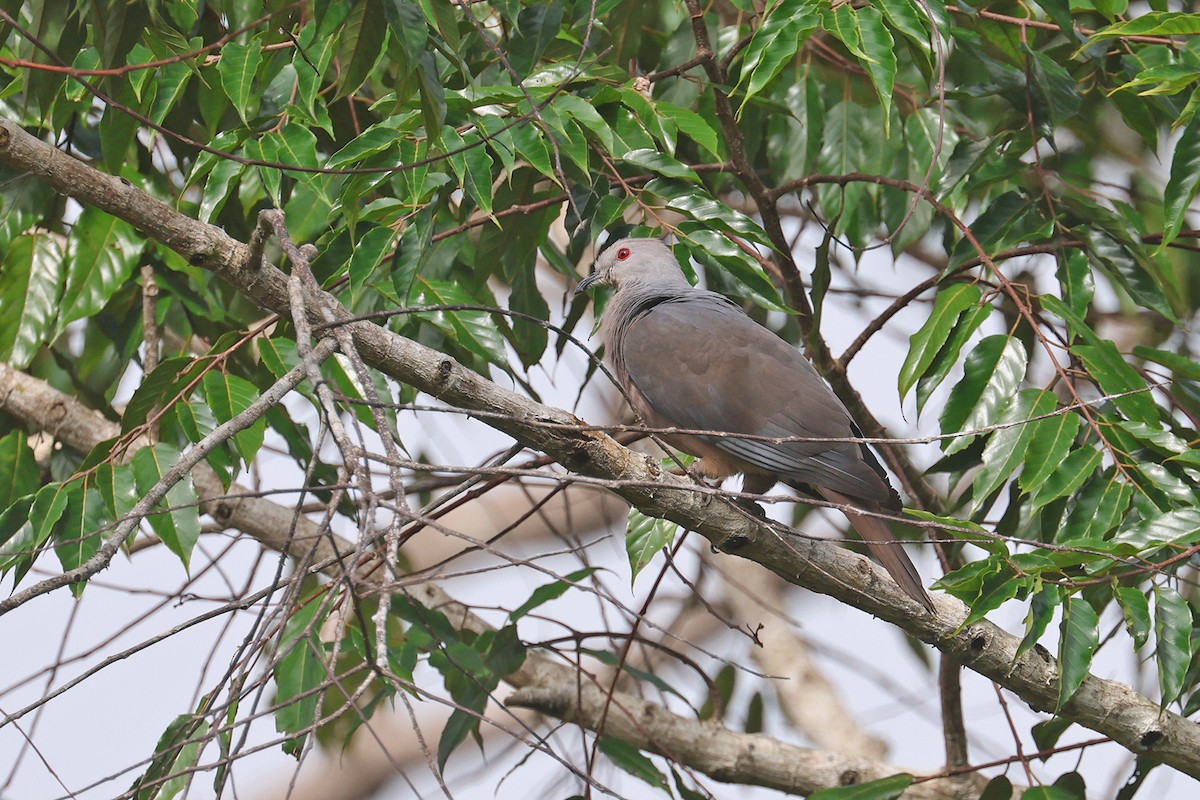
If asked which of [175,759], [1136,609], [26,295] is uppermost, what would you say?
[26,295]

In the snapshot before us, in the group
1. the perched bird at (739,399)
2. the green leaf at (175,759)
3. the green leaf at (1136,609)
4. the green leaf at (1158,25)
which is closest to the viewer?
the green leaf at (175,759)

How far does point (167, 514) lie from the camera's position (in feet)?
9.27

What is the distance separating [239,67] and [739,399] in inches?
69.5

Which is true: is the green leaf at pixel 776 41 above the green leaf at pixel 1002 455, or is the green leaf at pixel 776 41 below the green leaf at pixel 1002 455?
above

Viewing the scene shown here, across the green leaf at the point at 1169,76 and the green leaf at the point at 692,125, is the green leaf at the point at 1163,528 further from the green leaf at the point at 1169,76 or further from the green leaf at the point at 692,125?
the green leaf at the point at 692,125

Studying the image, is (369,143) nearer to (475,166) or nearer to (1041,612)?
(475,166)

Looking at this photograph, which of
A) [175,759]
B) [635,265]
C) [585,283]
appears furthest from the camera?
[635,265]

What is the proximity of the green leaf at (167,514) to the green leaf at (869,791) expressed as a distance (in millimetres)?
1849

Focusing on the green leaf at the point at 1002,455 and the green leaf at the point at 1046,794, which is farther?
the green leaf at the point at 1046,794

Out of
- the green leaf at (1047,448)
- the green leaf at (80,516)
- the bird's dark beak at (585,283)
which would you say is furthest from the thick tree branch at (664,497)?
the bird's dark beak at (585,283)

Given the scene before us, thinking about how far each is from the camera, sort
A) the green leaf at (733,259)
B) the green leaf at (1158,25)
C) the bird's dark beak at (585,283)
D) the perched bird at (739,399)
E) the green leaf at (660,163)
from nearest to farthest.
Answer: the green leaf at (1158,25), the green leaf at (660,163), the green leaf at (733,259), the perched bird at (739,399), the bird's dark beak at (585,283)

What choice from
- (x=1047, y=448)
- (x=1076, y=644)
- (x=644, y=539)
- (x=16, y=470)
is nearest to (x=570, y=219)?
(x=644, y=539)

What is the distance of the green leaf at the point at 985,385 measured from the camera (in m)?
3.03

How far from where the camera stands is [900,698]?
5.65 metres
